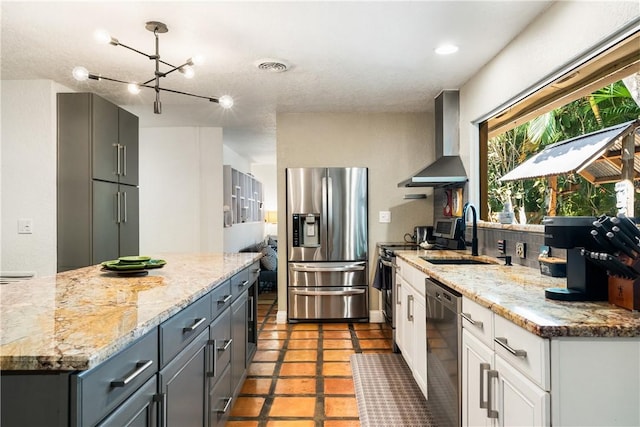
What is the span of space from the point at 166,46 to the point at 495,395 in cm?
281

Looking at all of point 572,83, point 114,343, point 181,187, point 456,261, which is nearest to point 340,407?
point 456,261

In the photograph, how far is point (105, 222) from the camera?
3631 millimetres

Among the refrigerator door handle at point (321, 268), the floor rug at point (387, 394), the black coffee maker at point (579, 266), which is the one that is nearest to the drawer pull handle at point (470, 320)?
the black coffee maker at point (579, 266)

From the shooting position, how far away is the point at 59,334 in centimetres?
103

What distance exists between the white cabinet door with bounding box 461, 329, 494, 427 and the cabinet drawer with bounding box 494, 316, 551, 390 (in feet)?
0.37

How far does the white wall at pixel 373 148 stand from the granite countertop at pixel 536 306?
2375 mm

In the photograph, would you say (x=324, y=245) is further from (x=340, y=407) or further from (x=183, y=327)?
(x=183, y=327)

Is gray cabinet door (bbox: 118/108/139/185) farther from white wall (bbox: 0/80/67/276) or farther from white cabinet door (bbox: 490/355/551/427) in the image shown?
white cabinet door (bbox: 490/355/551/427)

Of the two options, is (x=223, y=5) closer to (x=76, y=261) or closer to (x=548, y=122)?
(x=548, y=122)

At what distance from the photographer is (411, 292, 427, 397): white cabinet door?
236 cm

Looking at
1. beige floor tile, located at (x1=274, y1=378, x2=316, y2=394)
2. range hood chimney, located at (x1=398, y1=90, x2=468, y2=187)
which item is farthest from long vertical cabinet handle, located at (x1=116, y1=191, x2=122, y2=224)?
range hood chimney, located at (x1=398, y1=90, x2=468, y2=187)

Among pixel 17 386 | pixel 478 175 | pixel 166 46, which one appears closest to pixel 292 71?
pixel 166 46

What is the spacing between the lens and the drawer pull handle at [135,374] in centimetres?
100

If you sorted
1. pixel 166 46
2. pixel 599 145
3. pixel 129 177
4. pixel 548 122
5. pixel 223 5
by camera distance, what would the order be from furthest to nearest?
pixel 129 177
pixel 166 46
pixel 548 122
pixel 223 5
pixel 599 145
